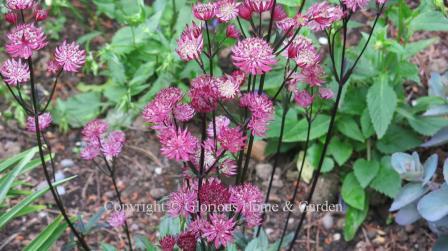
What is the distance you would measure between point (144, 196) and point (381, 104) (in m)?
1.20

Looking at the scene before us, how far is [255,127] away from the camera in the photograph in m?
1.55

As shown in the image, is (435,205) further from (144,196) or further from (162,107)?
(144,196)

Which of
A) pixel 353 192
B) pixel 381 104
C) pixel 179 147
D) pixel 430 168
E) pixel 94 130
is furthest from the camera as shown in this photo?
pixel 353 192

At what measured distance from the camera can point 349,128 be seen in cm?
280

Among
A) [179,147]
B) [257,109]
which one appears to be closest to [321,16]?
[257,109]

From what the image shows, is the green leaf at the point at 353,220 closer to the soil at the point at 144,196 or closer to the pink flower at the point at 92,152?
the soil at the point at 144,196

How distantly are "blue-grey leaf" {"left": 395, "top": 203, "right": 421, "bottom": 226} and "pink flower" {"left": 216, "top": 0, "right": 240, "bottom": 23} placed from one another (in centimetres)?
127

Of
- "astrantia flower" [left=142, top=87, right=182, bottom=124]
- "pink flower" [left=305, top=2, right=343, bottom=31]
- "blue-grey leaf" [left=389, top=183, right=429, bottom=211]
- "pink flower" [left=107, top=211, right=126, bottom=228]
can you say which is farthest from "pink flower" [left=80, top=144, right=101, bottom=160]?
"blue-grey leaf" [left=389, top=183, right=429, bottom=211]

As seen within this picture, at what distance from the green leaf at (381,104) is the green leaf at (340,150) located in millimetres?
266

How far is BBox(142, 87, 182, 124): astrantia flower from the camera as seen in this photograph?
4.88ft

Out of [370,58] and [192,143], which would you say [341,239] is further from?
[192,143]

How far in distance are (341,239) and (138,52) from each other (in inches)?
55.6

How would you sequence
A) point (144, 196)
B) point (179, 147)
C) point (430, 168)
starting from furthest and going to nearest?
1. point (144, 196)
2. point (430, 168)
3. point (179, 147)

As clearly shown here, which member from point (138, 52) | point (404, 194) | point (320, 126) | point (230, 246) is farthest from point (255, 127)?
point (138, 52)
